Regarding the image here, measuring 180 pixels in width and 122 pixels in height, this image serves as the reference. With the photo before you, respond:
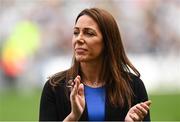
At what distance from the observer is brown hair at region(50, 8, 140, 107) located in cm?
483

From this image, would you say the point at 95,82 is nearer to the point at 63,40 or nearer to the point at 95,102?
the point at 95,102

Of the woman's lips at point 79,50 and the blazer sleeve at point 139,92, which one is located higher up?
the woman's lips at point 79,50

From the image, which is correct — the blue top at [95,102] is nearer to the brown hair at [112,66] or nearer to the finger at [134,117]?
the brown hair at [112,66]

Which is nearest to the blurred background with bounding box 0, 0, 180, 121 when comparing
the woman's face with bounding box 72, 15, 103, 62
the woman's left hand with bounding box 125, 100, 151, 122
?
the woman's face with bounding box 72, 15, 103, 62

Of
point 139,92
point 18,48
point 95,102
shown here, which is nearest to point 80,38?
point 95,102

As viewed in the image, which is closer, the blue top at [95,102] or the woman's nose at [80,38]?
the blue top at [95,102]

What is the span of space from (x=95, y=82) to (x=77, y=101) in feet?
1.65

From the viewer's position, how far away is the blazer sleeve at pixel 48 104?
476 centimetres

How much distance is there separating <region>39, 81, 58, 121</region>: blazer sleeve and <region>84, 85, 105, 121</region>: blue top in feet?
0.73

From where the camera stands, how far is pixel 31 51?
17984 mm

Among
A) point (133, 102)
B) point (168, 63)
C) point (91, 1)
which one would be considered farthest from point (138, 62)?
point (133, 102)

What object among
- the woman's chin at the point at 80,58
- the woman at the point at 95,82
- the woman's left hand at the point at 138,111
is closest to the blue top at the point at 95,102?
the woman at the point at 95,82

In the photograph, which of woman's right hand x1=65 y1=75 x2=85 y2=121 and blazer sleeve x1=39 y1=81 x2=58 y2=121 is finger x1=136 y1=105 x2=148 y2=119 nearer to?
woman's right hand x1=65 y1=75 x2=85 y2=121

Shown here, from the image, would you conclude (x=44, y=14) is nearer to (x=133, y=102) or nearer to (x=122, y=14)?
(x=122, y=14)
